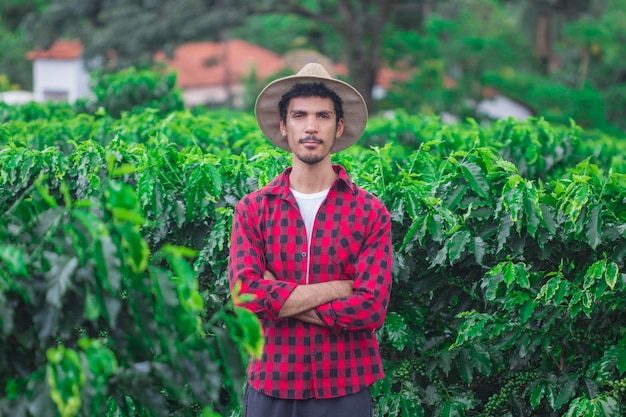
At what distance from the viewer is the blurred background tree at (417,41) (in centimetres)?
2698

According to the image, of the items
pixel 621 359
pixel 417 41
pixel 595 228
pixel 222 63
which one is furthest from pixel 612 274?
pixel 222 63

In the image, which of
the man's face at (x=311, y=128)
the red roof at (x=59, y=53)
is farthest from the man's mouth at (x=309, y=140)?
the red roof at (x=59, y=53)

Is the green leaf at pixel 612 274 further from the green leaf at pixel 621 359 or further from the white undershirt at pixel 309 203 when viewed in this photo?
the white undershirt at pixel 309 203

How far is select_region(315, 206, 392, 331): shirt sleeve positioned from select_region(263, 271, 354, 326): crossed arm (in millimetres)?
28

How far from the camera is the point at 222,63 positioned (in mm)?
45281

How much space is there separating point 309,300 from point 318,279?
14cm

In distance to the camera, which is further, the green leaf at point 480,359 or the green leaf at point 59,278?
the green leaf at point 480,359

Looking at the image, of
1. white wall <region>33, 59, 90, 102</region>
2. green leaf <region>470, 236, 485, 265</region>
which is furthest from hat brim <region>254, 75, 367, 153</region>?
white wall <region>33, 59, 90, 102</region>

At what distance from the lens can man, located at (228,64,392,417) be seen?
3557 millimetres

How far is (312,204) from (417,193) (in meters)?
0.97

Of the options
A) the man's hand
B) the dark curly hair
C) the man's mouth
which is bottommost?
the man's hand

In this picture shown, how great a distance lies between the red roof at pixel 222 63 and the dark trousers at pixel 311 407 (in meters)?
40.4

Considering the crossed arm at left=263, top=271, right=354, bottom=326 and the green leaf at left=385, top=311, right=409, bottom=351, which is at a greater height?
the crossed arm at left=263, top=271, right=354, bottom=326

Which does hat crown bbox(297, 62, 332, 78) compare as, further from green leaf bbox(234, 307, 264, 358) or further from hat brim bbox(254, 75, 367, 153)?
green leaf bbox(234, 307, 264, 358)
